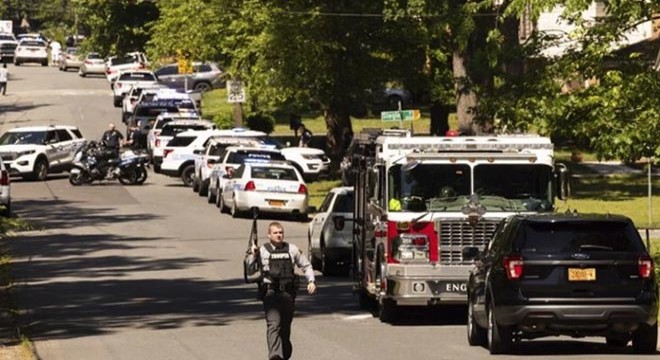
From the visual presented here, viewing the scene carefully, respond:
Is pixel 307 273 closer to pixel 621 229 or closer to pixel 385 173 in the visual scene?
pixel 621 229

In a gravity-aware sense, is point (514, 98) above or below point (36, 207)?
above

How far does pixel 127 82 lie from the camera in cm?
7900

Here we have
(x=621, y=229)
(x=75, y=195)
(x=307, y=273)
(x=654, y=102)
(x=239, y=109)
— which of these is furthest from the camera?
(x=239, y=109)

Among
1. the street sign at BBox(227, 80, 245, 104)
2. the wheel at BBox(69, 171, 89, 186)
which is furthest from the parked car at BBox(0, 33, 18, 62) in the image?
the wheel at BBox(69, 171, 89, 186)

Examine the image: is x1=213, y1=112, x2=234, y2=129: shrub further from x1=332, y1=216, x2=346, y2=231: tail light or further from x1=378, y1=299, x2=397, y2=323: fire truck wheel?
x1=378, y1=299, x2=397, y2=323: fire truck wheel

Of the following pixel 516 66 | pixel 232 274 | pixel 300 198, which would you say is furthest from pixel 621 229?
pixel 300 198

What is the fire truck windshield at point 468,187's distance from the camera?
2216 cm

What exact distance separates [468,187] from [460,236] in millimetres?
788

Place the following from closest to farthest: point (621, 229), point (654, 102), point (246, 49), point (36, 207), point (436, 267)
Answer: point (621, 229) < point (436, 267) < point (654, 102) < point (36, 207) < point (246, 49)

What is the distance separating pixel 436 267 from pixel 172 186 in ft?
104

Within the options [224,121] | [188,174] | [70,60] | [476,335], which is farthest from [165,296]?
[70,60]

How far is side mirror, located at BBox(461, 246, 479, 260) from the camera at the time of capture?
20.8m

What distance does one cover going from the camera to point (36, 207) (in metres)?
45.5

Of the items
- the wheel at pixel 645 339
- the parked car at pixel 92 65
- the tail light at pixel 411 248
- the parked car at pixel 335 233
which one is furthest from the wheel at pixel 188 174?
the parked car at pixel 92 65
